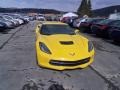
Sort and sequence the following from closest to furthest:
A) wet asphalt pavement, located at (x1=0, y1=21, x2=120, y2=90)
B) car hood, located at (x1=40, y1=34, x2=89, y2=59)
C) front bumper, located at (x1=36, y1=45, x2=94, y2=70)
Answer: wet asphalt pavement, located at (x1=0, y1=21, x2=120, y2=90) → front bumper, located at (x1=36, y1=45, x2=94, y2=70) → car hood, located at (x1=40, y1=34, x2=89, y2=59)

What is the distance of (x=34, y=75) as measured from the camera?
765 centimetres

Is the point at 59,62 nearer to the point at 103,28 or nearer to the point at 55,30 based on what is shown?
the point at 55,30

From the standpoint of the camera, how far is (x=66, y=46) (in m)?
8.23

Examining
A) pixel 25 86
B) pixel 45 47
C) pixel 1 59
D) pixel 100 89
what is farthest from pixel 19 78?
pixel 1 59

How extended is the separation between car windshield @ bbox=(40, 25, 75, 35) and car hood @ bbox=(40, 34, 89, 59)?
0.82 metres

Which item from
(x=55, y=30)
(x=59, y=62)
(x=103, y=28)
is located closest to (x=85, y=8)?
(x=103, y=28)

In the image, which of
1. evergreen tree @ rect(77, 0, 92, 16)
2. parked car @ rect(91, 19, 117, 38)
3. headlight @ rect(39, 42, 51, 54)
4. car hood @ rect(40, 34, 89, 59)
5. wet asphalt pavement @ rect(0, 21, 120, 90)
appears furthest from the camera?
evergreen tree @ rect(77, 0, 92, 16)

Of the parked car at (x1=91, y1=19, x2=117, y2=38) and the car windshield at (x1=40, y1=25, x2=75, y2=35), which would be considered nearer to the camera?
the car windshield at (x1=40, y1=25, x2=75, y2=35)

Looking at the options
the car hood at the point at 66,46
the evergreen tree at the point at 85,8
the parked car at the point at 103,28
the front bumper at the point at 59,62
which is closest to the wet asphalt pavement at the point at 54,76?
the front bumper at the point at 59,62

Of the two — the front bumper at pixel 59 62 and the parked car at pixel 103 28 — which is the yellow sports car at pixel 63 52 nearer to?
the front bumper at pixel 59 62

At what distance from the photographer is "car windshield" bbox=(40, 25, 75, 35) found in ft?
32.4

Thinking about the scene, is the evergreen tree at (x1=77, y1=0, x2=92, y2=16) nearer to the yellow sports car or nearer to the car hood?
the car hood

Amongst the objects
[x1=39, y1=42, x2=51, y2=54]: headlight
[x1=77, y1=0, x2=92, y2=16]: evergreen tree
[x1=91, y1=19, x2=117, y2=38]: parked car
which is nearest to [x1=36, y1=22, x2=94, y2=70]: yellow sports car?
[x1=39, y1=42, x2=51, y2=54]: headlight

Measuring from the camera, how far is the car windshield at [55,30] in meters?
9.89
